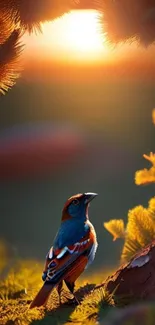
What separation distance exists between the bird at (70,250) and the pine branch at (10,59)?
61 cm

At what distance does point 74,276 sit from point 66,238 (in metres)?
0.14

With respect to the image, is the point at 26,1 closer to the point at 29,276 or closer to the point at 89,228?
the point at 89,228

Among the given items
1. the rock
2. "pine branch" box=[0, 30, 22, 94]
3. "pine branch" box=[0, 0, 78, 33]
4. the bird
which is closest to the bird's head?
the bird

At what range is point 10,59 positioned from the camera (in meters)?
2.46

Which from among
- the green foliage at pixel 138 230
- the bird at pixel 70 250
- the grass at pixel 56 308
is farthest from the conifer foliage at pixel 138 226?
the bird at pixel 70 250

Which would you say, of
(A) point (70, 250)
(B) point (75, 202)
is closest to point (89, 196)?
(B) point (75, 202)

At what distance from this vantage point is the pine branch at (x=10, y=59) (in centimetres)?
245

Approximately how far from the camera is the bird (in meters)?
2.10

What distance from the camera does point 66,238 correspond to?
219 cm

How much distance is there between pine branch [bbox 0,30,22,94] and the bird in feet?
2.01

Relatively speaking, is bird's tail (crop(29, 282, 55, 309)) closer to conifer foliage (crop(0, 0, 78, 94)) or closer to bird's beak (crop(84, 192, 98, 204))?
bird's beak (crop(84, 192, 98, 204))

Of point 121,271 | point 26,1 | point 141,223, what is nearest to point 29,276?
point 141,223

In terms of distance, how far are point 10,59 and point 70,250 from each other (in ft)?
2.73

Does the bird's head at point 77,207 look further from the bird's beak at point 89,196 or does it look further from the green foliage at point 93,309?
the green foliage at point 93,309
